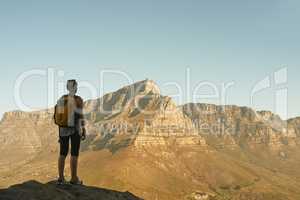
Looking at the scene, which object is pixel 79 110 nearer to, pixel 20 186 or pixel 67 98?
pixel 67 98

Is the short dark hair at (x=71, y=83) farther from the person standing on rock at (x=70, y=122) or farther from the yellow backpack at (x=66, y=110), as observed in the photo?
the yellow backpack at (x=66, y=110)

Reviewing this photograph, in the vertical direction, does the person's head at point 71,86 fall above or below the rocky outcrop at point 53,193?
above

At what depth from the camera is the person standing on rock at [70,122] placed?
1655 centimetres

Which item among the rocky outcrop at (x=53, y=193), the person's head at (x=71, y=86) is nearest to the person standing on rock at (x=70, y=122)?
the person's head at (x=71, y=86)

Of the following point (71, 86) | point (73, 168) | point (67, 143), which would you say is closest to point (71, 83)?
point (71, 86)

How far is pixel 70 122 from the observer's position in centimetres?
1650

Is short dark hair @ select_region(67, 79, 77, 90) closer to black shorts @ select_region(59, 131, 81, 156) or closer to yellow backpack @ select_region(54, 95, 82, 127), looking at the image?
yellow backpack @ select_region(54, 95, 82, 127)

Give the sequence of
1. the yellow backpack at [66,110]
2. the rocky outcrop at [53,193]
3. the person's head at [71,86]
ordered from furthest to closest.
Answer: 1. the person's head at [71,86]
2. the yellow backpack at [66,110]
3. the rocky outcrop at [53,193]

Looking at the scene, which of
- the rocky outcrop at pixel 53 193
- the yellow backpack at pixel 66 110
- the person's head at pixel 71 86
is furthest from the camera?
the person's head at pixel 71 86

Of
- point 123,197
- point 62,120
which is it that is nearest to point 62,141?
point 62,120

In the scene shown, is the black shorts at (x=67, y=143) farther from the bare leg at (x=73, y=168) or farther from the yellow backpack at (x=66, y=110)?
the yellow backpack at (x=66, y=110)

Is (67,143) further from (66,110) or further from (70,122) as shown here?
(66,110)

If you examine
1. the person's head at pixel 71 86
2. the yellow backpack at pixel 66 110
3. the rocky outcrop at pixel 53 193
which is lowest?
A: the rocky outcrop at pixel 53 193

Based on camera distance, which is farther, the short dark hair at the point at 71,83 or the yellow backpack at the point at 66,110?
the short dark hair at the point at 71,83
